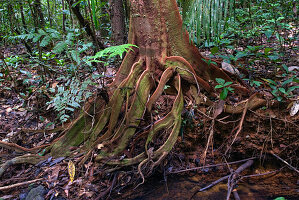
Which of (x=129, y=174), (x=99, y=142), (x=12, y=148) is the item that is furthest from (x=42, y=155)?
(x=129, y=174)

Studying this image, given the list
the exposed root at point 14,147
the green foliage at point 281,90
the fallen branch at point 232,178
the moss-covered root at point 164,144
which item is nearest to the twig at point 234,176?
the fallen branch at point 232,178

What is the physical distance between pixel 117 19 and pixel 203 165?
283 centimetres

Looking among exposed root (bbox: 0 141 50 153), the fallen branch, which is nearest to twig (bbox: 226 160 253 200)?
the fallen branch

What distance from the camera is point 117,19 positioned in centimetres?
391

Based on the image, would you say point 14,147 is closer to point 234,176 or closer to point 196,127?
point 196,127

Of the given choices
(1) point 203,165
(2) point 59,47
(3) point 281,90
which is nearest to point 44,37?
(2) point 59,47

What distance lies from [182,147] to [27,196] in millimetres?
1848

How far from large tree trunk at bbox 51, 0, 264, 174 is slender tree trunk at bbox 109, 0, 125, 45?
3.99 feet

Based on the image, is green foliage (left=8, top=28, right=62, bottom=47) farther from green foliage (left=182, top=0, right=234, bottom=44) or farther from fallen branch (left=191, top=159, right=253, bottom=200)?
fallen branch (left=191, top=159, right=253, bottom=200)

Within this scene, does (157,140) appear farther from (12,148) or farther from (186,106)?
(12,148)

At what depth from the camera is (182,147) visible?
114 inches

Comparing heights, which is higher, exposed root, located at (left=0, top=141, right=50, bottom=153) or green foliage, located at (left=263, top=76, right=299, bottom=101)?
green foliage, located at (left=263, top=76, right=299, bottom=101)

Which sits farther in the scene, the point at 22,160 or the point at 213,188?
the point at 22,160

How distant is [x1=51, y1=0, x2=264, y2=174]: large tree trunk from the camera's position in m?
2.48
